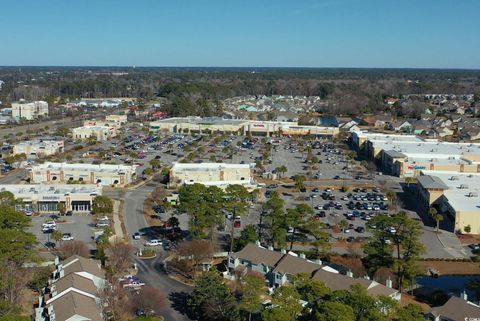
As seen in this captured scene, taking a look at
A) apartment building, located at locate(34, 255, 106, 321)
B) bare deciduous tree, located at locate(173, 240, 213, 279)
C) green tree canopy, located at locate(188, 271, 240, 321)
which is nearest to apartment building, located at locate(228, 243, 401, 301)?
bare deciduous tree, located at locate(173, 240, 213, 279)

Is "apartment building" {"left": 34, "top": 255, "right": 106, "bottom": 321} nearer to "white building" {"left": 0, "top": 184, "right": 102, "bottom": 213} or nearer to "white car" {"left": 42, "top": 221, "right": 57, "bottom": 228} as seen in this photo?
"white car" {"left": 42, "top": 221, "right": 57, "bottom": 228}

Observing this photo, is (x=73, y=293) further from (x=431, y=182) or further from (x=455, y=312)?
(x=431, y=182)

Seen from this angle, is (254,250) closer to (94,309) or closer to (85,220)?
(94,309)

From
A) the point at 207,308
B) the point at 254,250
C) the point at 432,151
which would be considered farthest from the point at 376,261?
the point at 432,151

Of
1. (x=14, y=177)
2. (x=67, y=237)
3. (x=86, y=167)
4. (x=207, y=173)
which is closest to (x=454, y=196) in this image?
(x=207, y=173)

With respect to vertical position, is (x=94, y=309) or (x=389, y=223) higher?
(x=389, y=223)

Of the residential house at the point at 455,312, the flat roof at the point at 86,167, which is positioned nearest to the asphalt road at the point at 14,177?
the flat roof at the point at 86,167

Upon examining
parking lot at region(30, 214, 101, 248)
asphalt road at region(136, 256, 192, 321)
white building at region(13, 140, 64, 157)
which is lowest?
asphalt road at region(136, 256, 192, 321)
